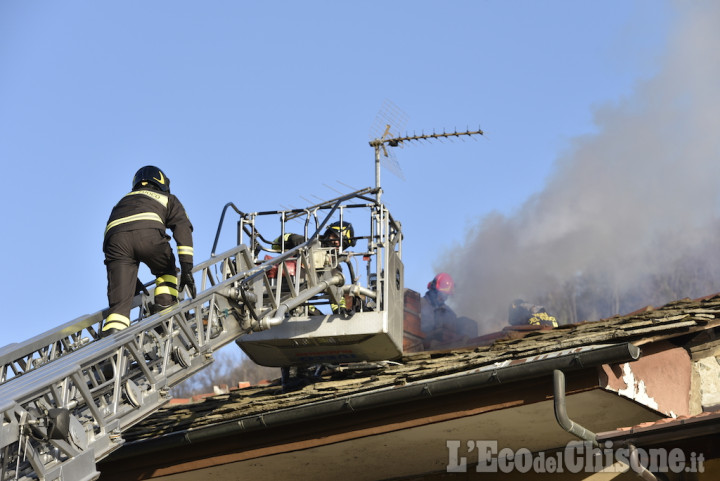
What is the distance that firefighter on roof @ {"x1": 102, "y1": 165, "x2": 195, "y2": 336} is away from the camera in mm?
6828

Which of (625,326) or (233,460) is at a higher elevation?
(625,326)

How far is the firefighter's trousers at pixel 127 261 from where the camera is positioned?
6.78 meters

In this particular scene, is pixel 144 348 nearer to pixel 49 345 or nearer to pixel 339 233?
pixel 49 345

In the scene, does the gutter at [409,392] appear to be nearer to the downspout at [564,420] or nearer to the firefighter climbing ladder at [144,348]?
the downspout at [564,420]

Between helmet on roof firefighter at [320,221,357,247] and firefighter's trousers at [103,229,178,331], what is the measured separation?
252cm

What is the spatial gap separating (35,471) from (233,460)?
276cm

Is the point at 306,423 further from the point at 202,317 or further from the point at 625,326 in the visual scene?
the point at 625,326

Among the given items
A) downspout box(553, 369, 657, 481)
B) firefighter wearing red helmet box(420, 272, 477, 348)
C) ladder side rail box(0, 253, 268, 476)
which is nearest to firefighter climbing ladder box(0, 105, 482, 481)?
ladder side rail box(0, 253, 268, 476)

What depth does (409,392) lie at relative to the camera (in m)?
6.70

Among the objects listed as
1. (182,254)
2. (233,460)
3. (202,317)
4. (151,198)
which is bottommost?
(233,460)

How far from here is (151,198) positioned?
711 centimetres

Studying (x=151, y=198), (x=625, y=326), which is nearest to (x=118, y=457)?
(x=151, y=198)

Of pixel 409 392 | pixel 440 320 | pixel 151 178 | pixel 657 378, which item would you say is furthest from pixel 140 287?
pixel 440 320

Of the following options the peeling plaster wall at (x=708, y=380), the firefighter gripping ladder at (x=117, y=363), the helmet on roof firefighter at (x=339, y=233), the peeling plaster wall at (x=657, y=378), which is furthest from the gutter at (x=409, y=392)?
the helmet on roof firefighter at (x=339, y=233)
